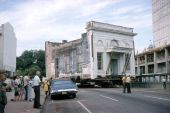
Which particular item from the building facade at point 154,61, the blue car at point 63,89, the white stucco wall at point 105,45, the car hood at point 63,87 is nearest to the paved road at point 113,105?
the blue car at point 63,89

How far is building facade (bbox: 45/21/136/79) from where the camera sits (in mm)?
37500

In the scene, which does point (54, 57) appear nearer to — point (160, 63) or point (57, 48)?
point (57, 48)

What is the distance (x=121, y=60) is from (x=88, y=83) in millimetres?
4456

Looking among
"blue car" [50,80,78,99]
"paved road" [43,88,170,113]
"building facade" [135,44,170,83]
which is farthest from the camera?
"building facade" [135,44,170,83]

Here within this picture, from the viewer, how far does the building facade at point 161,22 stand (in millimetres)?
90062

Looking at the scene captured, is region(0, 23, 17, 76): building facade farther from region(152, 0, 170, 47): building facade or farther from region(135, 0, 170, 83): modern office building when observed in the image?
region(152, 0, 170, 47): building facade

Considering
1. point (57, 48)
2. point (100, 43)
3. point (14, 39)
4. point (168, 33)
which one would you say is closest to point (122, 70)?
point (100, 43)

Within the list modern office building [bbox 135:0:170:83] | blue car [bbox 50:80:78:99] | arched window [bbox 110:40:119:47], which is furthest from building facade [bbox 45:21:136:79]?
modern office building [bbox 135:0:170:83]

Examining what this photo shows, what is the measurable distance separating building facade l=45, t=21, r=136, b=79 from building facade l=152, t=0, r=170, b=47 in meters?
49.4

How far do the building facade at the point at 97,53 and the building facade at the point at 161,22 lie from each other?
A: 162 feet

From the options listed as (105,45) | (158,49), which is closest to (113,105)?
(105,45)

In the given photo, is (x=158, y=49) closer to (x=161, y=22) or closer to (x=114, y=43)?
(x=161, y=22)

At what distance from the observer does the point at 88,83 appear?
3988 centimetres

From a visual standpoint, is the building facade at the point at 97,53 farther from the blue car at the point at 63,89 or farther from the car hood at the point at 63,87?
the car hood at the point at 63,87
